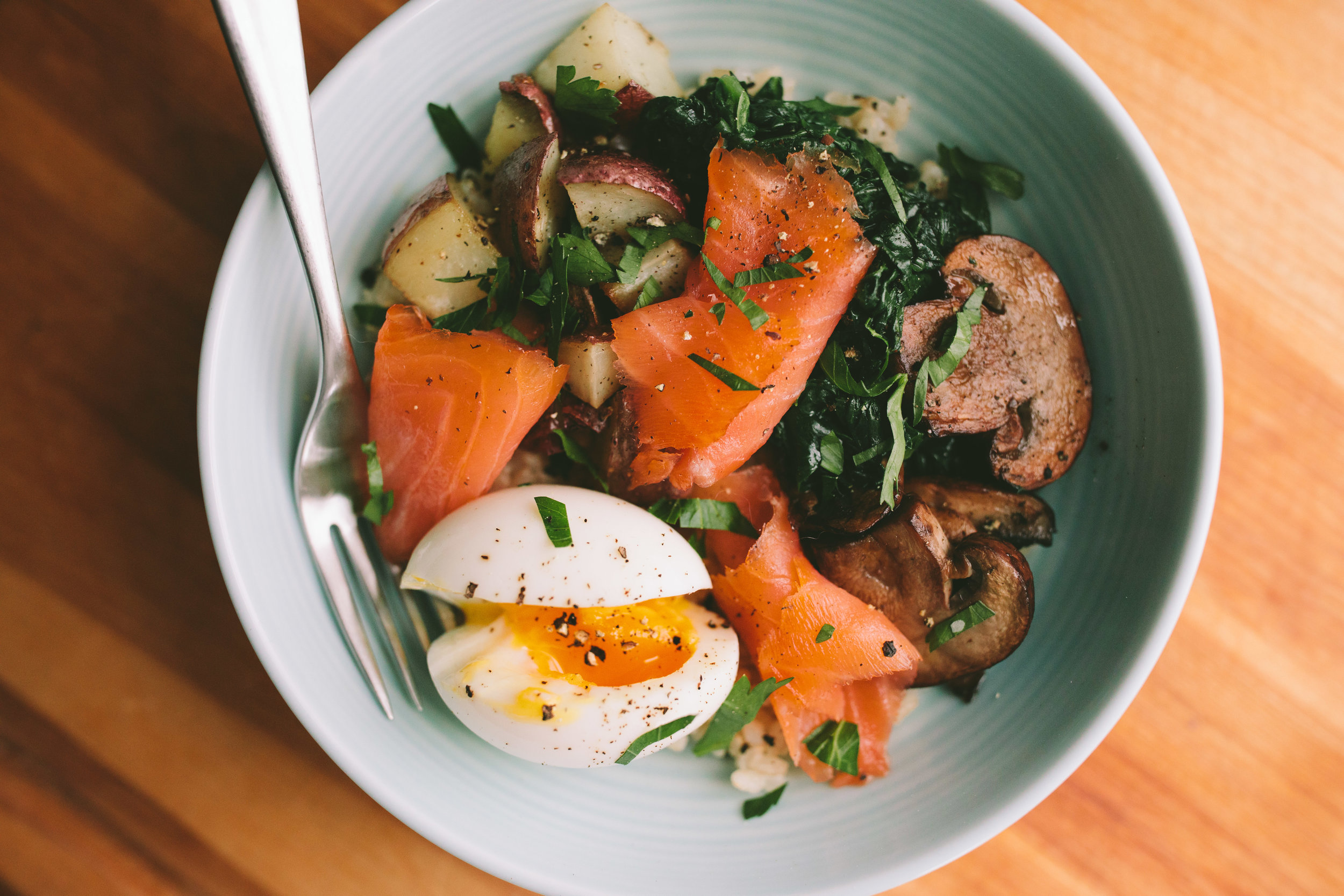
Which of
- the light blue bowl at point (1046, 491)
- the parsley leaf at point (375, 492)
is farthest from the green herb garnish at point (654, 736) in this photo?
the parsley leaf at point (375, 492)

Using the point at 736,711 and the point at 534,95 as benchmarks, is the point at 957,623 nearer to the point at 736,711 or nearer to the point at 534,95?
the point at 736,711

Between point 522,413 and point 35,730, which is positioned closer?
point 522,413

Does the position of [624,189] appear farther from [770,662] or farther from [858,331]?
[770,662]

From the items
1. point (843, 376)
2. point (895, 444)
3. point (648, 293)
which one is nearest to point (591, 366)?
point (648, 293)

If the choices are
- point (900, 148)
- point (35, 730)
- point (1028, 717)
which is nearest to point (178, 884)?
point (35, 730)

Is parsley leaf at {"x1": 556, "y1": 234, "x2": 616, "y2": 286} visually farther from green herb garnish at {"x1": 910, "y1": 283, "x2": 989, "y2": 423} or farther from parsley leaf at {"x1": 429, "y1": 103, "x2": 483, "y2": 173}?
green herb garnish at {"x1": 910, "y1": 283, "x2": 989, "y2": 423}

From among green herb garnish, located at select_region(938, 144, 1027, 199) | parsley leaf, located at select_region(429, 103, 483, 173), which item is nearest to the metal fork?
parsley leaf, located at select_region(429, 103, 483, 173)
